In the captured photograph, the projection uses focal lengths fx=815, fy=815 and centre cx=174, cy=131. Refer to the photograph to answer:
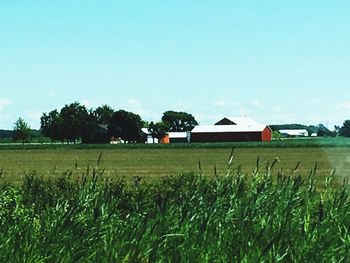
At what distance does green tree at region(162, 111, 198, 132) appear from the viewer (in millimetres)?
171625

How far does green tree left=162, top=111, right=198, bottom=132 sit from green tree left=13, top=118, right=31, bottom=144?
128 ft

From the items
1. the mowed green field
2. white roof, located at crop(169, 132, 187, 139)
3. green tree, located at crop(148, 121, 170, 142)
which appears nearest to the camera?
the mowed green field

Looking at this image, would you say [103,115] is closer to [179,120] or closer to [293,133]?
[179,120]

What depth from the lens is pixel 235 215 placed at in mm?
10555

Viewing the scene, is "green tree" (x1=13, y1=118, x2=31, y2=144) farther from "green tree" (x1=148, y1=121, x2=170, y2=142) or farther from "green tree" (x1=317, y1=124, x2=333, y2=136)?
"green tree" (x1=317, y1=124, x2=333, y2=136)

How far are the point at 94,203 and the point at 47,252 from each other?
6.32 ft

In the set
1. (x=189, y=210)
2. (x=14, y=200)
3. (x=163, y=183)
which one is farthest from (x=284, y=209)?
(x=163, y=183)

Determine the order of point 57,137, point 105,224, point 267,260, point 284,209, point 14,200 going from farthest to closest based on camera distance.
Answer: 1. point 57,137
2. point 14,200
3. point 284,209
4. point 105,224
5. point 267,260

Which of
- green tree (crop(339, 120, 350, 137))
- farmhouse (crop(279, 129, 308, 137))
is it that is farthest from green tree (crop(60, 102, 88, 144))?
green tree (crop(339, 120, 350, 137))

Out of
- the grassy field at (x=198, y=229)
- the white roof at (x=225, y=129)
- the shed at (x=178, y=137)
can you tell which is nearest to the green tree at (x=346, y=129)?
the grassy field at (x=198, y=229)

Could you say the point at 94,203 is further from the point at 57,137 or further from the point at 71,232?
the point at 57,137

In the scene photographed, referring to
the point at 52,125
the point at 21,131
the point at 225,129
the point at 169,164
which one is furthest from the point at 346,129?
the point at 21,131

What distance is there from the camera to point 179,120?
17425cm

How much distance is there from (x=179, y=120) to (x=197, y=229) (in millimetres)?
164430
